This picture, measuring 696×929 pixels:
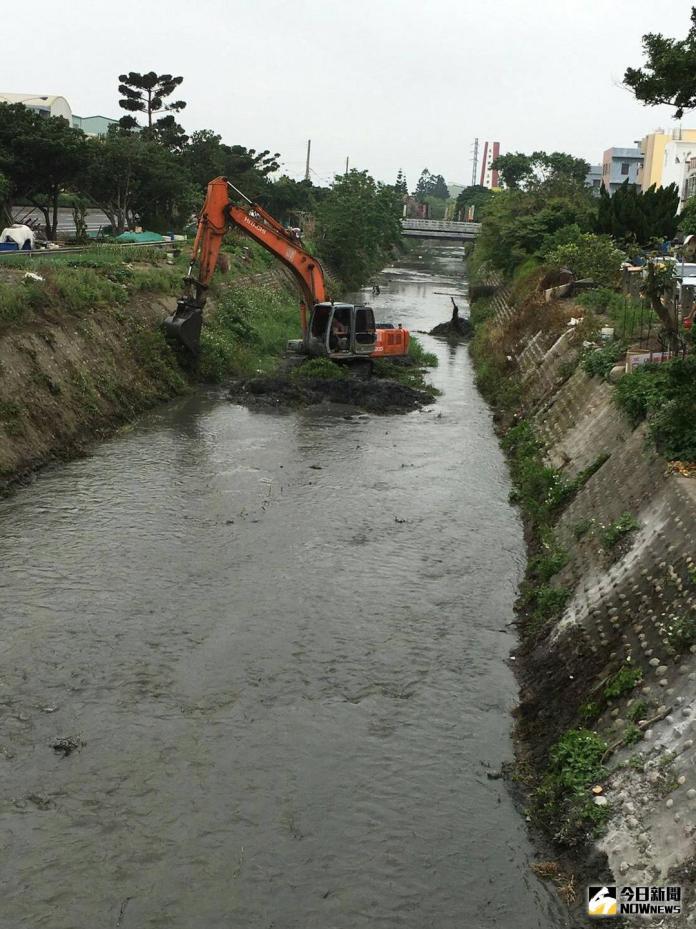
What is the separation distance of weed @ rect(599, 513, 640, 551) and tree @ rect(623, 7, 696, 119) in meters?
10.3

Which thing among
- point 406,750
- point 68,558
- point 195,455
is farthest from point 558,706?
point 195,455

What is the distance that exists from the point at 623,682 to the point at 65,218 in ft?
225

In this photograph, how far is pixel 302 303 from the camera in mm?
32750

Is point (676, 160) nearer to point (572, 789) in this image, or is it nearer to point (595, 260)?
point (595, 260)

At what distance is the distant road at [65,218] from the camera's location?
57.2 metres

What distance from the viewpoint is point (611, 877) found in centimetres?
832

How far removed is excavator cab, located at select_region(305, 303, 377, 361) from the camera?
30.9 metres

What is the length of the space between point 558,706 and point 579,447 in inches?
357

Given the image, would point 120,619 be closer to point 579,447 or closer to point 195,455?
point 195,455

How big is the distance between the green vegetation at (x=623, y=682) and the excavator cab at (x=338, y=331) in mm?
21671

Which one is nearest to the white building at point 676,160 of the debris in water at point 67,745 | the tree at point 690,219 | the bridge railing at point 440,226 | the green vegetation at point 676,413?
the tree at point 690,219

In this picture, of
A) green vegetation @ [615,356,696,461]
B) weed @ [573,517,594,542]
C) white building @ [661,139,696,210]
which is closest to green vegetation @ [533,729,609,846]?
weed @ [573,517,594,542]

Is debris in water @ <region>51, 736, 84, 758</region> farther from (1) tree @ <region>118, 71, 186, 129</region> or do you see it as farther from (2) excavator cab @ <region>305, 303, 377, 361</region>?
(1) tree @ <region>118, 71, 186, 129</region>

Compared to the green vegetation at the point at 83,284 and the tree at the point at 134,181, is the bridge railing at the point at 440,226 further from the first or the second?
the green vegetation at the point at 83,284
